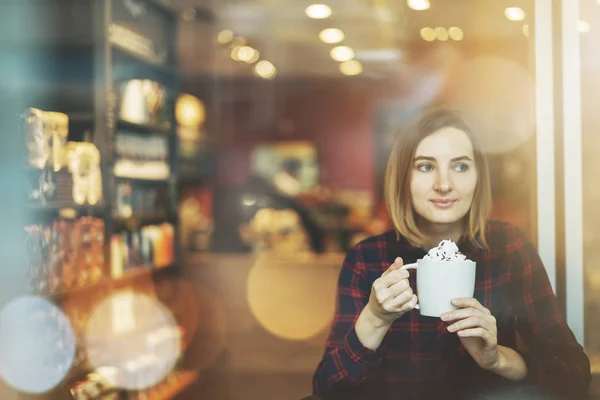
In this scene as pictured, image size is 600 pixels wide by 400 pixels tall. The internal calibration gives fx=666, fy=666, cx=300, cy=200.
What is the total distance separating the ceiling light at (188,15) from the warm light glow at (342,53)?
5.32ft

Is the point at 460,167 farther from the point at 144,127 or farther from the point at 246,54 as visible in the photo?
the point at 246,54

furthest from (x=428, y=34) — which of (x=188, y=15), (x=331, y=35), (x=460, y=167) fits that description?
(x=460, y=167)

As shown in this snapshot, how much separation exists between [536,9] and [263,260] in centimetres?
318

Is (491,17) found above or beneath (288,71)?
beneath

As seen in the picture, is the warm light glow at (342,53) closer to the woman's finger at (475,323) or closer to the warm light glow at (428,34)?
the warm light glow at (428,34)

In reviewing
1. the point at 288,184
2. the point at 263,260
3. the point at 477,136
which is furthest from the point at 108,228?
the point at 288,184

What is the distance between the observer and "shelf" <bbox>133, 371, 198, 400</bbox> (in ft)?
12.4

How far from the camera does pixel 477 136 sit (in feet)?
5.26

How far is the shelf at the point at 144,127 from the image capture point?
367 cm

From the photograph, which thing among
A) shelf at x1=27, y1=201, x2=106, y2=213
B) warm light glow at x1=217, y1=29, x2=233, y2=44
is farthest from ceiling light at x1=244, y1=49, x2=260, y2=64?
shelf at x1=27, y1=201, x2=106, y2=213

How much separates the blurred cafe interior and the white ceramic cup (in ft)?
1.48

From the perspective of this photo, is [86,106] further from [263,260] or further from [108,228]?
[263,260]

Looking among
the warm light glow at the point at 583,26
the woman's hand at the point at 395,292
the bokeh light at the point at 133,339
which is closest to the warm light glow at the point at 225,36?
the bokeh light at the point at 133,339

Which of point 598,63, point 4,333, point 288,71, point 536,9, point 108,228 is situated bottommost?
point 4,333
